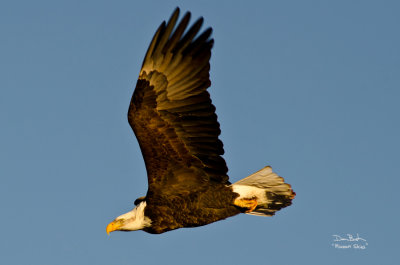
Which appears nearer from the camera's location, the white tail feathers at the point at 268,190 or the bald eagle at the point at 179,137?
the bald eagle at the point at 179,137

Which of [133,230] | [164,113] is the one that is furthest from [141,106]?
[133,230]

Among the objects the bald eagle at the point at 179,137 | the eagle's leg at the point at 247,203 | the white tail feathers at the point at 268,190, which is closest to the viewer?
the bald eagle at the point at 179,137

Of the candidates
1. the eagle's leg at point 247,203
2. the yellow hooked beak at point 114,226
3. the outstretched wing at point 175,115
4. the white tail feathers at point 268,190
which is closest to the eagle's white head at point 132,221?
the yellow hooked beak at point 114,226

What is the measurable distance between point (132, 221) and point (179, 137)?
3.58ft

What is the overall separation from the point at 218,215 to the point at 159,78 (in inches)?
64.0

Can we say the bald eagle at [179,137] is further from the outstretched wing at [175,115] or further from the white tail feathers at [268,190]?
the white tail feathers at [268,190]

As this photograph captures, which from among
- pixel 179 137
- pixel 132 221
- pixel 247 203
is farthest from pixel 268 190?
pixel 132 221

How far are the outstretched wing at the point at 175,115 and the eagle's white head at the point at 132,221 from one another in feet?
1.33

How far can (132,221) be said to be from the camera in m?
8.47

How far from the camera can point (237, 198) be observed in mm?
8438

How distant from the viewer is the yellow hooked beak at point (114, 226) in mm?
8539

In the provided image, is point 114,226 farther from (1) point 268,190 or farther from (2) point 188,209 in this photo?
(1) point 268,190

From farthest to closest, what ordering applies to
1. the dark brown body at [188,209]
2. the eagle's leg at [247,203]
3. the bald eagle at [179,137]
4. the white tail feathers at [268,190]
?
the white tail feathers at [268,190]
the eagle's leg at [247,203]
the dark brown body at [188,209]
the bald eagle at [179,137]

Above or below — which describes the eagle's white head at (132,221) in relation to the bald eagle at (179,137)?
below
